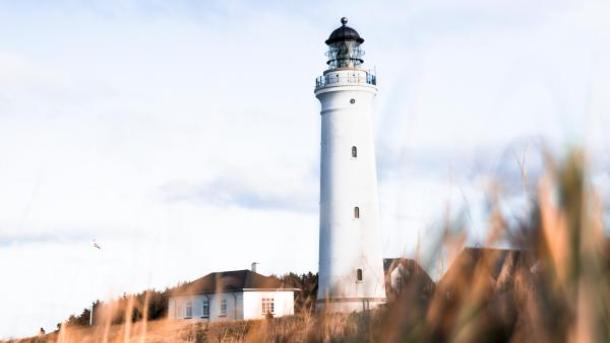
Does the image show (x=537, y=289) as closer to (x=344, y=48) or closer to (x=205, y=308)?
(x=344, y=48)

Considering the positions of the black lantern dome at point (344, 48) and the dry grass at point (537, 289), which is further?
the black lantern dome at point (344, 48)

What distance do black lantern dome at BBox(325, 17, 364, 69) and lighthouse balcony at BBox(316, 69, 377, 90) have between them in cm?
33

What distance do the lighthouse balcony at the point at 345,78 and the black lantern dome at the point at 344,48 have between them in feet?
1.08

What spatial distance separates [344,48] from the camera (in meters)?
31.2

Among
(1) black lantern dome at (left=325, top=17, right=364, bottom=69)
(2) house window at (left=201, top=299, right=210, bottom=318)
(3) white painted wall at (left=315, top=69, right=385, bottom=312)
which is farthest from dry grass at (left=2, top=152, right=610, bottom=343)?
(2) house window at (left=201, top=299, right=210, bottom=318)

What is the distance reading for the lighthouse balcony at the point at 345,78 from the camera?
30.6 meters

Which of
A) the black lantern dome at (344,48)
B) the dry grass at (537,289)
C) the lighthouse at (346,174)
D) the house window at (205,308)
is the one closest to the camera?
the dry grass at (537,289)

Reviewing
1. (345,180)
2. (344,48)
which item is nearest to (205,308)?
(345,180)

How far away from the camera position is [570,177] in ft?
5.73

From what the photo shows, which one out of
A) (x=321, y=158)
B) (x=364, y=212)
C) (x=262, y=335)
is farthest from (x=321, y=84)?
(x=262, y=335)

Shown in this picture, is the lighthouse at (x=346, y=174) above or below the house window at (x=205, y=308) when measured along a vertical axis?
above

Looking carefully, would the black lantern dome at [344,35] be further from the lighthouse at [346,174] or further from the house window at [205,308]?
the house window at [205,308]

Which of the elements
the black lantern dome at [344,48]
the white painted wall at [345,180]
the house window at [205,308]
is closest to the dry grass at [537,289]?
the white painted wall at [345,180]

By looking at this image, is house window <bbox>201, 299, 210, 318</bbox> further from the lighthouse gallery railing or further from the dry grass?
the dry grass
